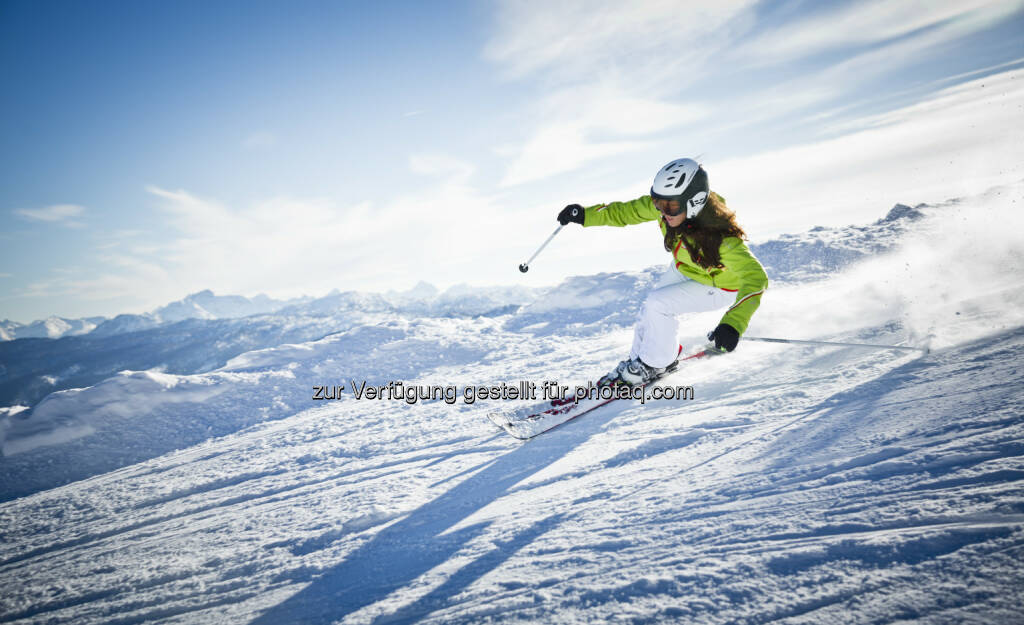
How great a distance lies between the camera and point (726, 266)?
3.67 metres

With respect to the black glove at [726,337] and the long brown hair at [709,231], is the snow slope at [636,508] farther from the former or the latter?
the long brown hair at [709,231]

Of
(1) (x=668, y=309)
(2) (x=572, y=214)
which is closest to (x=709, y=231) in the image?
(1) (x=668, y=309)

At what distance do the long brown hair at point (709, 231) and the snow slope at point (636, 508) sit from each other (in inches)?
67.1

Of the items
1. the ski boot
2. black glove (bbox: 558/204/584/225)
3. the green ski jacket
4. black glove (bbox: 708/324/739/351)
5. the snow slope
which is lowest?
the snow slope

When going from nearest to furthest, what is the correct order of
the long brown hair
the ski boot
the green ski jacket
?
the green ski jacket → the long brown hair → the ski boot

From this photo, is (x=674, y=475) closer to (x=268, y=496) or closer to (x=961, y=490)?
(x=961, y=490)

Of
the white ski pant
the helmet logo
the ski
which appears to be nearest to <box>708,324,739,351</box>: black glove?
the white ski pant

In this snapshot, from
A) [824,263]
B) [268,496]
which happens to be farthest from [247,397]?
[824,263]

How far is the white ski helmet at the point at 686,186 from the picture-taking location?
3.60 meters

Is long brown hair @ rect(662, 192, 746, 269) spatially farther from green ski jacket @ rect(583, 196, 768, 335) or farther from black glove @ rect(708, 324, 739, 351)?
black glove @ rect(708, 324, 739, 351)

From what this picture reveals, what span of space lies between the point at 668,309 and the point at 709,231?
0.98 m

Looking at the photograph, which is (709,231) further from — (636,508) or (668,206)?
(636,508)

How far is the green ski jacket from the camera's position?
11.1 feet

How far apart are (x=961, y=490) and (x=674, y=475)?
1.61 metres
